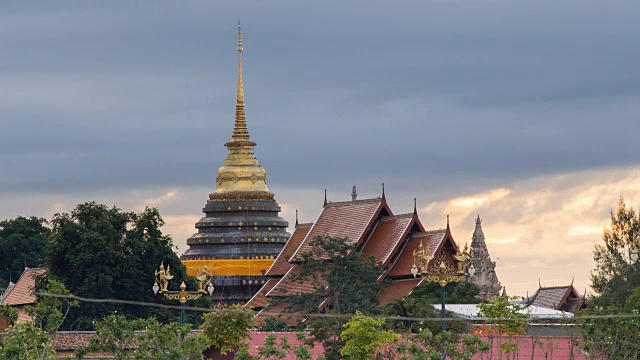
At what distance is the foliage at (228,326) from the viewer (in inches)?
2346

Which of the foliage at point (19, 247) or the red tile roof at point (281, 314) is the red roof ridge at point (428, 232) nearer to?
the red tile roof at point (281, 314)

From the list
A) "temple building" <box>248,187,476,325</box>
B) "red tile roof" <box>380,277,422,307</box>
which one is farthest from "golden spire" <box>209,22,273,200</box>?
"red tile roof" <box>380,277,422,307</box>

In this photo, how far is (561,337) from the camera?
65.8 m

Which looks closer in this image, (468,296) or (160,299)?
(468,296)

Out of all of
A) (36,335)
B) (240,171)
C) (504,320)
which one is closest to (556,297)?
(240,171)

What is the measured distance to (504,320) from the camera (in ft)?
209

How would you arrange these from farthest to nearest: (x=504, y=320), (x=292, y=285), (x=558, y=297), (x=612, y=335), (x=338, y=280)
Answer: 1. (x=558, y=297)
2. (x=292, y=285)
3. (x=338, y=280)
4. (x=504, y=320)
5. (x=612, y=335)

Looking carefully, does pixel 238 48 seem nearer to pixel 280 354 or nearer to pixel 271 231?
pixel 271 231

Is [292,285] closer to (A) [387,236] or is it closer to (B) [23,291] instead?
(A) [387,236]

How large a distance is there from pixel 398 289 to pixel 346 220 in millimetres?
8368

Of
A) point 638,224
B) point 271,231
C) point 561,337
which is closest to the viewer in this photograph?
point 561,337

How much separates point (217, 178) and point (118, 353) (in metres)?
62.7

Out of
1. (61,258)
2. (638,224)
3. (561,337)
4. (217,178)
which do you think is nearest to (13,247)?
(217,178)

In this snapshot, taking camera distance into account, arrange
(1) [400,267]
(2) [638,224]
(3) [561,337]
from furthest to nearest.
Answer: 1. (2) [638,224]
2. (1) [400,267]
3. (3) [561,337]
